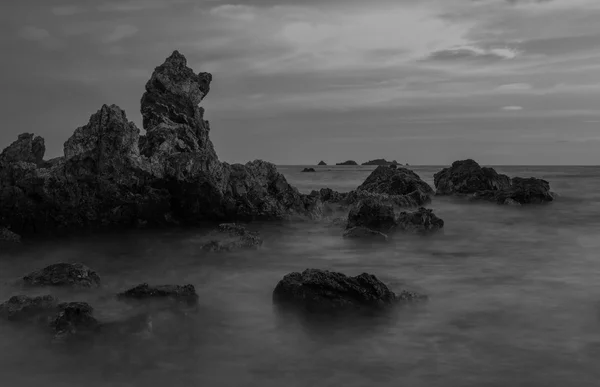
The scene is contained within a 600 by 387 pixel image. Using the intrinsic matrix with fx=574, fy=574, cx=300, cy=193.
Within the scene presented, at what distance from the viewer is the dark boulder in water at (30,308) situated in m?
11.0

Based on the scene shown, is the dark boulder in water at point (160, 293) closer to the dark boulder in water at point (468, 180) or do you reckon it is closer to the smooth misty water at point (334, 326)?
the smooth misty water at point (334, 326)

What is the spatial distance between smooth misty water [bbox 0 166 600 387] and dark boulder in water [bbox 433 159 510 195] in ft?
72.5

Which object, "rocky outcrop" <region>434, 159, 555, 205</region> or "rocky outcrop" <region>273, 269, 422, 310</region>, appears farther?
"rocky outcrop" <region>434, 159, 555, 205</region>

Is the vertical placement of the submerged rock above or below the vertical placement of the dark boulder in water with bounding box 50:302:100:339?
above

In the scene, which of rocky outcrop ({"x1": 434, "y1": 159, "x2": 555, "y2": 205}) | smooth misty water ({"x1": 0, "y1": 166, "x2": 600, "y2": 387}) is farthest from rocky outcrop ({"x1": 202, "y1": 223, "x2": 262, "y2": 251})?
rocky outcrop ({"x1": 434, "y1": 159, "x2": 555, "y2": 205})

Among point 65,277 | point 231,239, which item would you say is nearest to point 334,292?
point 65,277

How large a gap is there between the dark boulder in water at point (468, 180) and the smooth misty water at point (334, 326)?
871 inches

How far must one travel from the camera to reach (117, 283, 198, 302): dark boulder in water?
12.5 metres

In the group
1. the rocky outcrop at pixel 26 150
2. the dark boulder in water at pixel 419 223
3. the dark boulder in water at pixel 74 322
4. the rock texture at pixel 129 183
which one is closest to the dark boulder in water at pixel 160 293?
the dark boulder in water at pixel 74 322

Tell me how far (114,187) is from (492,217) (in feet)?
60.9

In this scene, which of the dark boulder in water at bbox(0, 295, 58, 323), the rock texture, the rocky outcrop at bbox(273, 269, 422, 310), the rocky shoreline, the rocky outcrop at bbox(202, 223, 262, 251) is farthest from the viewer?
the rock texture

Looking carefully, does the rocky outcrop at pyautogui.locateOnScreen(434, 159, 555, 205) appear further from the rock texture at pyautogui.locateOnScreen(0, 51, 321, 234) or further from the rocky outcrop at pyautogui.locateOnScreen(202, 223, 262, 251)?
the rocky outcrop at pyautogui.locateOnScreen(202, 223, 262, 251)

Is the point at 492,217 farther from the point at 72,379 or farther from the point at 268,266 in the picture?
the point at 72,379

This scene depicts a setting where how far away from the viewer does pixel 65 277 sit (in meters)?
13.6
